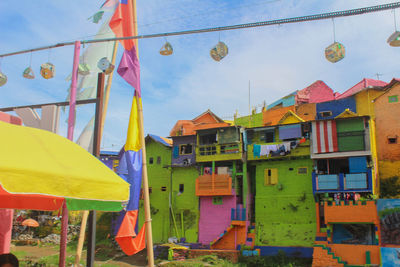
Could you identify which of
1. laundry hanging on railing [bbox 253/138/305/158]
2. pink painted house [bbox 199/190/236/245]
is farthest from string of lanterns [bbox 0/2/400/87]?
pink painted house [bbox 199/190/236/245]

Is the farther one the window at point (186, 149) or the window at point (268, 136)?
the window at point (186, 149)

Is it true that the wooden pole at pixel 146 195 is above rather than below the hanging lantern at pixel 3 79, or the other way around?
below

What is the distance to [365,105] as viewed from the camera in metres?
32.9

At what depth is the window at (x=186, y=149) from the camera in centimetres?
3262

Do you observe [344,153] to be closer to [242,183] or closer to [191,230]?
[242,183]

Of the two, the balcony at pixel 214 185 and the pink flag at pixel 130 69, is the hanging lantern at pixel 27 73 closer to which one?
the pink flag at pixel 130 69

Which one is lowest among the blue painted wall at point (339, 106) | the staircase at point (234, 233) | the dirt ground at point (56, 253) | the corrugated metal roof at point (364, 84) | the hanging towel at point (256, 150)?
the dirt ground at point (56, 253)

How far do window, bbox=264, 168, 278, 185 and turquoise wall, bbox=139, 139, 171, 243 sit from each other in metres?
8.81

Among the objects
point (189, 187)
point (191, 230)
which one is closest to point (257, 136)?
point (189, 187)

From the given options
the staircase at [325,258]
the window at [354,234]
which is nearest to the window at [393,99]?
the window at [354,234]

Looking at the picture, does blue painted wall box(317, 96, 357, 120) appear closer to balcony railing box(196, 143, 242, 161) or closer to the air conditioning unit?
balcony railing box(196, 143, 242, 161)

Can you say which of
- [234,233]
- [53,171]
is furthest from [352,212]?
[53,171]

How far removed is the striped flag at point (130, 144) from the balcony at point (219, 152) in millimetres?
21589

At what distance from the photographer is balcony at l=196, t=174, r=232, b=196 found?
28.8m
